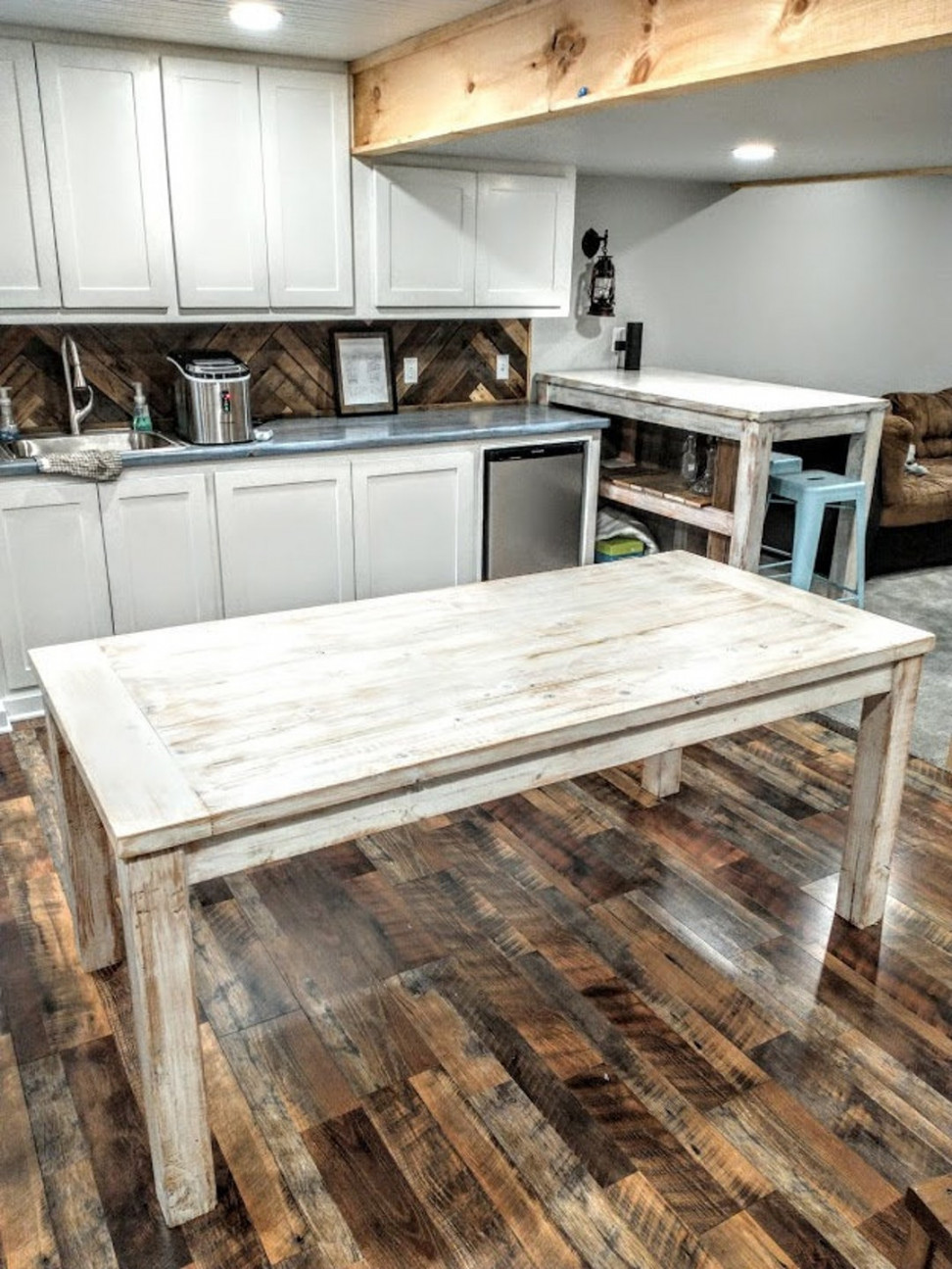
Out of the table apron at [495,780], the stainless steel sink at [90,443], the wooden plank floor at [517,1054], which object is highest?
the stainless steel sink at [90,443]

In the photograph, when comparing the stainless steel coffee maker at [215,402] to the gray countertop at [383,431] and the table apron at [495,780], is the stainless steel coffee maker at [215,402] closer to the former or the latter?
the gray countertop at [383,431]

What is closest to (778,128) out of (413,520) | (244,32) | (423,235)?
(423,235)

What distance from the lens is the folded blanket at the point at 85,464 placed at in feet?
10.8

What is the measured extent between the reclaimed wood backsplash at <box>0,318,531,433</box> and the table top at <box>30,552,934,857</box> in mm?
2199

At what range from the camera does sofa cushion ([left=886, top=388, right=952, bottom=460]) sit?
19.7ft

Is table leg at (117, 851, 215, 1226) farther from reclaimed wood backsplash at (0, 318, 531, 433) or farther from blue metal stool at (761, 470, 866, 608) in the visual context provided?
blue metal stool at (761, 470, 866, 608)

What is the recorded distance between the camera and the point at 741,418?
387cm

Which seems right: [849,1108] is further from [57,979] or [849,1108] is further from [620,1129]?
[57,979]

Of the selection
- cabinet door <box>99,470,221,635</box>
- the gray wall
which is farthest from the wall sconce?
cabinet door <box>99,470,221,635</box>

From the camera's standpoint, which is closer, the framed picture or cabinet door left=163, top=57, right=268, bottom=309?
cabinet door left=163, top=57, right=268, bottom=309

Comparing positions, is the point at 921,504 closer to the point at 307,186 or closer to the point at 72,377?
the point at 307,186

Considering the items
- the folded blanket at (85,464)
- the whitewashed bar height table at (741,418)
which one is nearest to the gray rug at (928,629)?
the whitewashed bar height table at (741,418)

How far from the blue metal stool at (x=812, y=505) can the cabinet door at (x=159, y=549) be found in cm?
242

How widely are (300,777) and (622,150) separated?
3.34 m
